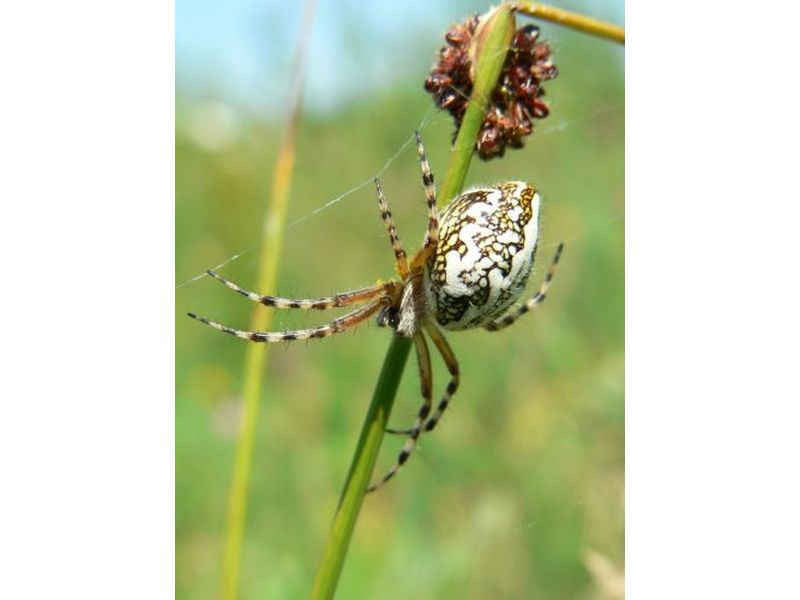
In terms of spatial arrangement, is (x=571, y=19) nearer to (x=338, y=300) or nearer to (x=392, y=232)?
(x=392, y=232)

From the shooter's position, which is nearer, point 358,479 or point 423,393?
point 358,479

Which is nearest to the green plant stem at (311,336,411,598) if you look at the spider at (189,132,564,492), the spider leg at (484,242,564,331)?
the spider at (189,132,564,492)

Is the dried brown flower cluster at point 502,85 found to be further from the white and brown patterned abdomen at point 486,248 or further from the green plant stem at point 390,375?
the white and brown patterned abdomen at point 486,248

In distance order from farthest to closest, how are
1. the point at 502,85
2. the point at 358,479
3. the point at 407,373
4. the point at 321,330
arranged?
the point at 407,373 < the point at 321,330 < the point at 502,85 < the point at 358,479

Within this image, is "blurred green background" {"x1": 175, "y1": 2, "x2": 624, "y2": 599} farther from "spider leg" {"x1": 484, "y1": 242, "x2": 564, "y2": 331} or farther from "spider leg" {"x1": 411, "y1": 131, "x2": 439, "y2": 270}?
"spider leg" {"x1": 411, "y1": 131, "x2": 439, "y2": 270}

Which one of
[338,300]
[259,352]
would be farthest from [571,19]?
[259,352]
